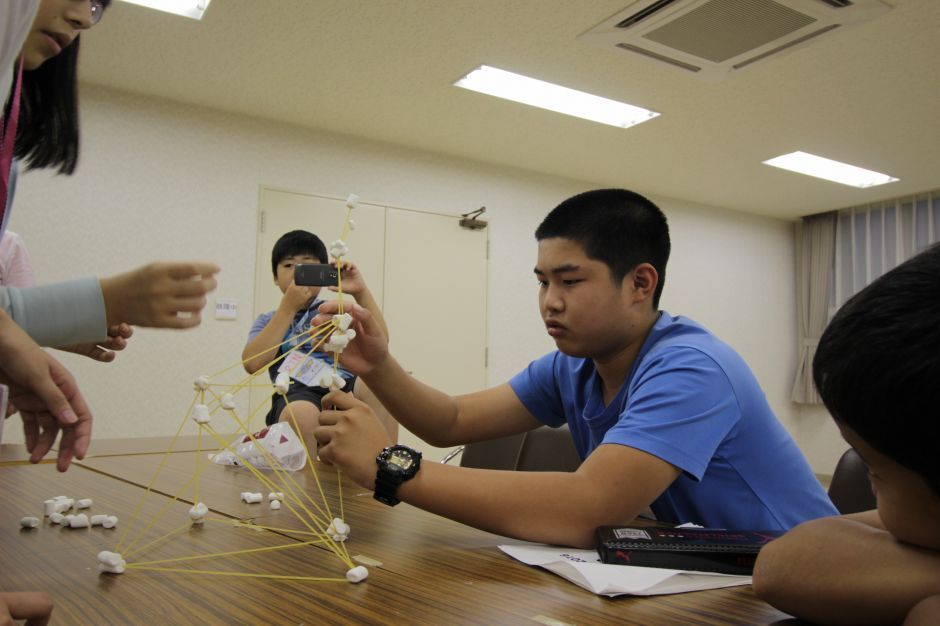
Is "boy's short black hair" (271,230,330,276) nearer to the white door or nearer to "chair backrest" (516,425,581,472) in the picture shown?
"chair backrest" (516,425,581,472)

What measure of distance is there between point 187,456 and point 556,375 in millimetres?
1176

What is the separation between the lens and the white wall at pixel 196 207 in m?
4.20

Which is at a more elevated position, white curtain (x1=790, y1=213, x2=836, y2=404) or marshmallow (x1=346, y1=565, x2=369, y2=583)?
white curtain (x1=790, y1=213, x2=836, y2=404)

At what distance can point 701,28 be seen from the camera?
3.35 metres

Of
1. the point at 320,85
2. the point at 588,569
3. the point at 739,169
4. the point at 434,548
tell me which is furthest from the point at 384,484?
the point at 739,169

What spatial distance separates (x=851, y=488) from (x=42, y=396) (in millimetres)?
1693

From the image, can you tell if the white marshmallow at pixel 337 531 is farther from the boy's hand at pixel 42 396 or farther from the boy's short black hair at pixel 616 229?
the boy's short black hair at pixel 616 229

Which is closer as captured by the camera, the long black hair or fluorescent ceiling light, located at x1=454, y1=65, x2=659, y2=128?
the long black hair

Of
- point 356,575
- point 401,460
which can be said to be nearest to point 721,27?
point 401,460

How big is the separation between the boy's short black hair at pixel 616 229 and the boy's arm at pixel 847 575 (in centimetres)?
81

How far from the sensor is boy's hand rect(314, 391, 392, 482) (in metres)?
1.05

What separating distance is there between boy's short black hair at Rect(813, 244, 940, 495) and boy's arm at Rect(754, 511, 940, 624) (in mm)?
119

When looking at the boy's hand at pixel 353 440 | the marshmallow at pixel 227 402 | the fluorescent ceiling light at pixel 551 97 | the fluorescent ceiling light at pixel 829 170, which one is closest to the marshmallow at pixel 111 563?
the marshmallow at pixel 227 402

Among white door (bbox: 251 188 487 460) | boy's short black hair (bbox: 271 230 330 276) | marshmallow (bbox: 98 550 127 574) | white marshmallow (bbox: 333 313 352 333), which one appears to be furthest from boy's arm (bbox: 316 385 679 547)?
white door (bbox: 251 188 487 460)
